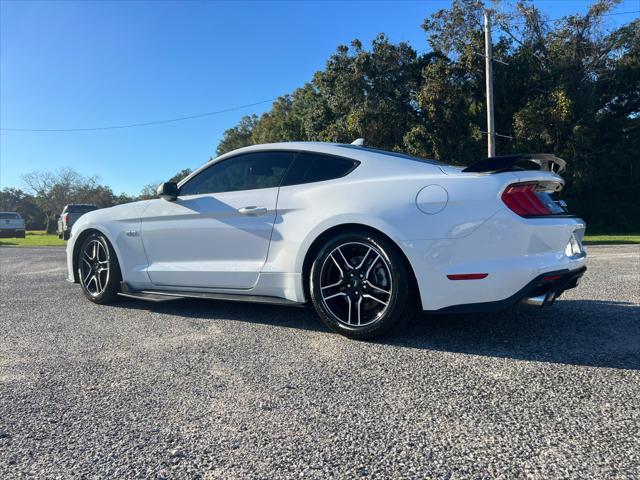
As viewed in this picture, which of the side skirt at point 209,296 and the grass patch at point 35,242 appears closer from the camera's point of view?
the side skirt at point 209,296

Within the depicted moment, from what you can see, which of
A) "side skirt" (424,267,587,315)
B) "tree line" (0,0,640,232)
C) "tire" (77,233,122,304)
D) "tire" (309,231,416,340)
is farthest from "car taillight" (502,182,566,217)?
"tree line" (0,0,640,232)

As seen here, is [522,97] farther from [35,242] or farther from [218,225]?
[35,242]

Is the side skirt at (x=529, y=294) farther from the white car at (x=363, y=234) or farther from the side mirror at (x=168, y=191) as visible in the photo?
the side mirror at (x=168, y=191)

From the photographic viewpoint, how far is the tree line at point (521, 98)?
2039cm

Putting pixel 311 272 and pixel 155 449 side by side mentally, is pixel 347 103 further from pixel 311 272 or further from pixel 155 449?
pixel 155 449

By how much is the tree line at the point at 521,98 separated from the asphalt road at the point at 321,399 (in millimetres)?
18097

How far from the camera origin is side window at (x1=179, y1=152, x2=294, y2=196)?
3934 mm

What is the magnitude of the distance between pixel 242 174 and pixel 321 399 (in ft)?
7.61

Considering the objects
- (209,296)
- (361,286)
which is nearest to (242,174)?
(209,296)

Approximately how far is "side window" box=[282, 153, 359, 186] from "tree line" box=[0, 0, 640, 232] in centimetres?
1766

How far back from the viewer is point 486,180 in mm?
3062

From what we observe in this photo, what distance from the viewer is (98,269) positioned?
4902mm

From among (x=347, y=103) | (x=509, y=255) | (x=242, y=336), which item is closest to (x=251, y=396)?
(x=242, y=336)

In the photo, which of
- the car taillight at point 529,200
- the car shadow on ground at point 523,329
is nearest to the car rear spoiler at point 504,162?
the car taillight at point 529,200
